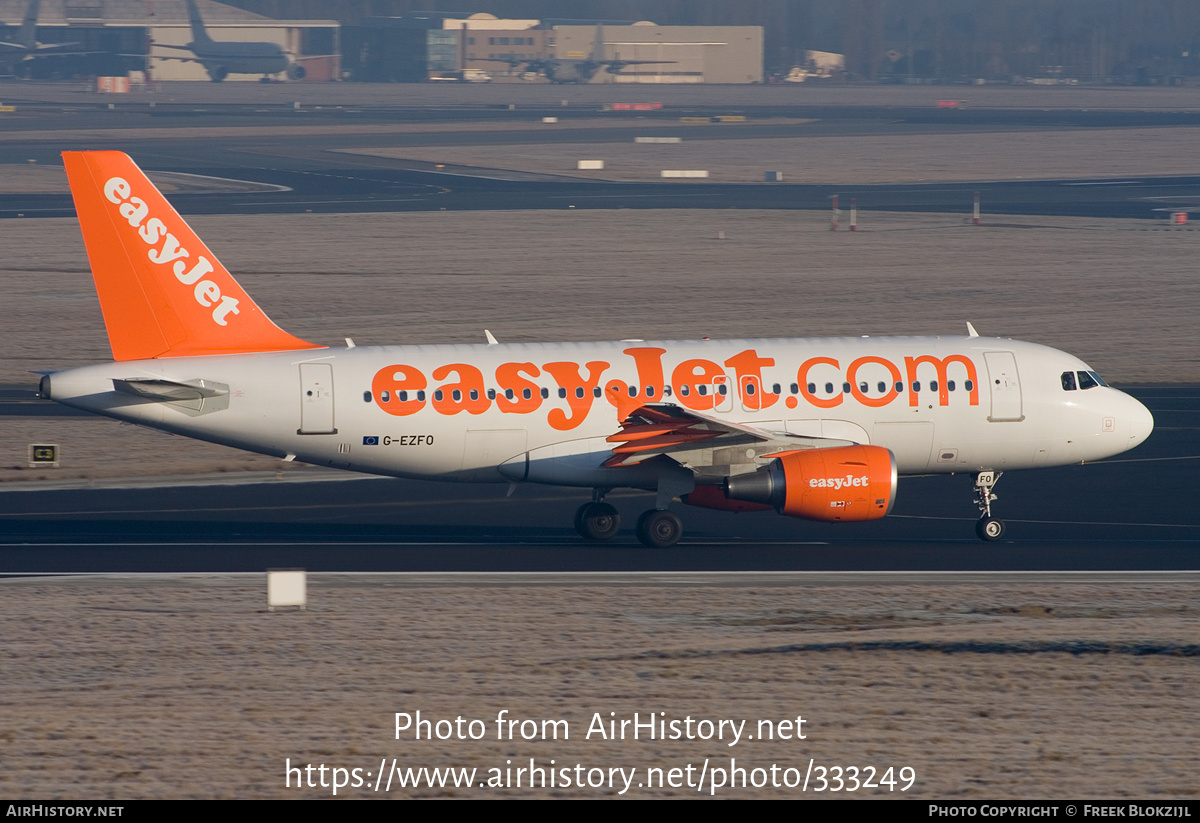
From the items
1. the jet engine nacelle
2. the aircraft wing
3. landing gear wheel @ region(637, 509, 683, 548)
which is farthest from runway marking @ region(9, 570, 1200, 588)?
the aircraft wing

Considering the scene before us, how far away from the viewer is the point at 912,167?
463ft

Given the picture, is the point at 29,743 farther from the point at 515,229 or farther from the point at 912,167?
the point at 912,167

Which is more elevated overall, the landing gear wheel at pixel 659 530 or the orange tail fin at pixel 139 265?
the orange tail fin at pixel 139 265

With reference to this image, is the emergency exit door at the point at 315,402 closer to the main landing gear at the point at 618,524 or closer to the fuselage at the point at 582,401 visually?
the fuselage at the point at 582,401

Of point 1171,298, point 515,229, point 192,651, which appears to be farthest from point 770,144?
point 192,651

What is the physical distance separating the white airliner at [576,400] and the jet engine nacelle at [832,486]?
0.04 metres

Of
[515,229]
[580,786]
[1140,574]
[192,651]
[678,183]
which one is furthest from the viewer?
[678,183]

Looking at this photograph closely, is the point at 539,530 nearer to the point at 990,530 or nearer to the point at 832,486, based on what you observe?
the point at 832,486

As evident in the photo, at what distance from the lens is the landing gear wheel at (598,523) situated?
35.8 metres

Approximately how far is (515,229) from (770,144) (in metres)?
71.7

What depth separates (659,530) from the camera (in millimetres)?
34906

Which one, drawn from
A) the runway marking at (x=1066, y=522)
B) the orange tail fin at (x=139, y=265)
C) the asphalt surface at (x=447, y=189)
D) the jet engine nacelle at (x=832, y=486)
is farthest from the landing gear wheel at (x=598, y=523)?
the asphalt surface at (x=447, y=189)

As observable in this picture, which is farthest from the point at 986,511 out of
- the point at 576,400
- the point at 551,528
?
the point at 551,528

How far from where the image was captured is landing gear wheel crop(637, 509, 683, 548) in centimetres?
3488
